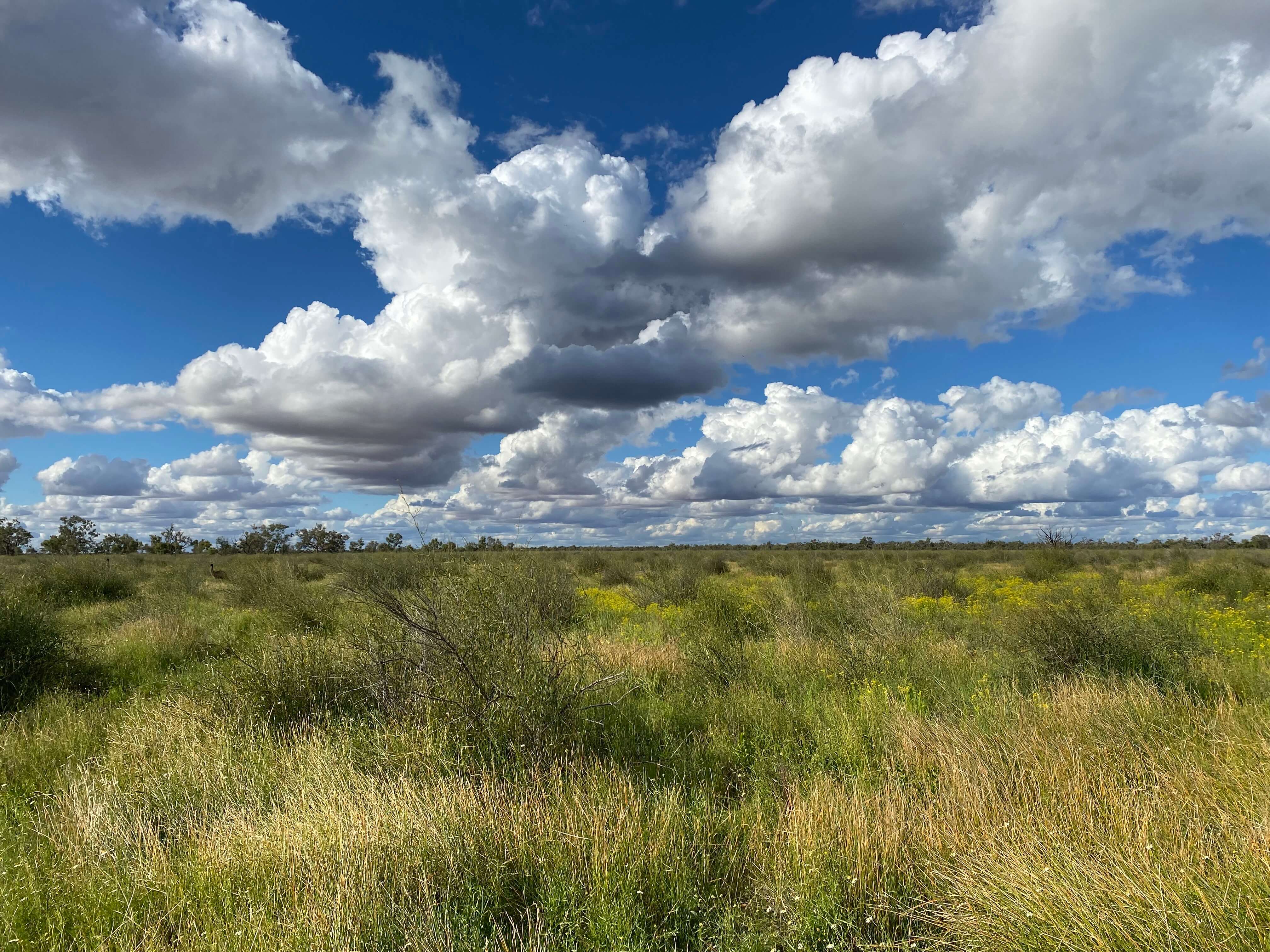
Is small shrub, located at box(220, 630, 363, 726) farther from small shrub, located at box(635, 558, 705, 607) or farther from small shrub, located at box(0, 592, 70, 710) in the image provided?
small shrub, located at box(635, 558, 705, 607)

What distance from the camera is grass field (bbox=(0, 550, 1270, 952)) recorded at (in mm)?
3350

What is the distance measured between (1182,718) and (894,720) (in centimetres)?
249

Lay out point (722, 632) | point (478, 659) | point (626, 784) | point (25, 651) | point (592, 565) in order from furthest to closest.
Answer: point (592, 565) < point (722, 632) < point (25, 651) < point (478, 659) < point (626, 784)

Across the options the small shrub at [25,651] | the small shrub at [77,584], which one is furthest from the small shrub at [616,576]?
the small shrub at [25,651]

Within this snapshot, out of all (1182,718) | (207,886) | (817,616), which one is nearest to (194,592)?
(817,616)

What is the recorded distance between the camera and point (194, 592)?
2302 cm

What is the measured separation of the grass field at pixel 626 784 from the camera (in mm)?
3350

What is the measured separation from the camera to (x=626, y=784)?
4762 mm

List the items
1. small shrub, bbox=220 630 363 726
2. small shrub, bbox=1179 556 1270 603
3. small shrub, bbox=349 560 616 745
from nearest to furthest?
small shrub, bbox=349 560 616 745, small shrub, bbox=220 630 363 726, small shrub, bbox=1179 556 1270 603

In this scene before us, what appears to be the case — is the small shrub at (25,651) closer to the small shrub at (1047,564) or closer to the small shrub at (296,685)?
the small shrub at (296,685)

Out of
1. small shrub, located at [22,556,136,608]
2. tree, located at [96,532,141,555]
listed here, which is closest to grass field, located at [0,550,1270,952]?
small shrub, located at [22,556,136,608]

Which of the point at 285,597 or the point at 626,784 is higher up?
the point at 285,597

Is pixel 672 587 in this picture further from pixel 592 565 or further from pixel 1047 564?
pixel 592 565

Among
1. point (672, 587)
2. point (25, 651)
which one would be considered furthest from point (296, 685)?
point (672, 587)
